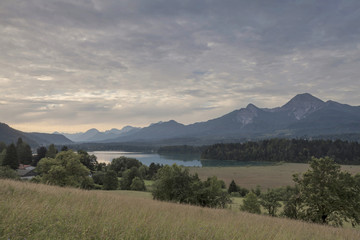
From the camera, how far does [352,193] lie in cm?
2739

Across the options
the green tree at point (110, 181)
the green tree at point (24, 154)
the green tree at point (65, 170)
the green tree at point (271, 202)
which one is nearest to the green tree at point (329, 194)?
the green tree at point (271, 202)

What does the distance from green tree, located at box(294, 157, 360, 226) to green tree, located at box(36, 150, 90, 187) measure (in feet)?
132

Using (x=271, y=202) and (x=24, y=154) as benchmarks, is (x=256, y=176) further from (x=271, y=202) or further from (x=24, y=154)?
(x=24, y=154)

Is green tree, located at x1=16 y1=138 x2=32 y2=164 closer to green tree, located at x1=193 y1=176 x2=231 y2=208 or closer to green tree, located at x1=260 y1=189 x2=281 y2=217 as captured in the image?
green tree, located at x1=193 y1=176 x2=231 y2=208

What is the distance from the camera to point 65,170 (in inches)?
1905

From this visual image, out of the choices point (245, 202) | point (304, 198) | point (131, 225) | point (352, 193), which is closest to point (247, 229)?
point (131, 225)

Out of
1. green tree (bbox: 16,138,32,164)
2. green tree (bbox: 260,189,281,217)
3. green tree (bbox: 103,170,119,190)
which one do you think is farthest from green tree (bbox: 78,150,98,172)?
green tree (bbox: 260,189,281,217)

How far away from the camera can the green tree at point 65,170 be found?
156ft

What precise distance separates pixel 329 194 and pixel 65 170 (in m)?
44.3

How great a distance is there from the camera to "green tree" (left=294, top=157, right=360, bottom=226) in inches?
1043

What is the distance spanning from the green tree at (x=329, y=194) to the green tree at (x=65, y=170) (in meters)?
40.4

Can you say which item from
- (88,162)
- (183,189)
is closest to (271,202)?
(183,189)

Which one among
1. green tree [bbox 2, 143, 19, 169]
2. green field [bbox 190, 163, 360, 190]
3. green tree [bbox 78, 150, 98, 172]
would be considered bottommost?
green field [bbox 190, 163, 360, 190]

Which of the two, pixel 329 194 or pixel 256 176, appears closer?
pixel 329 194
